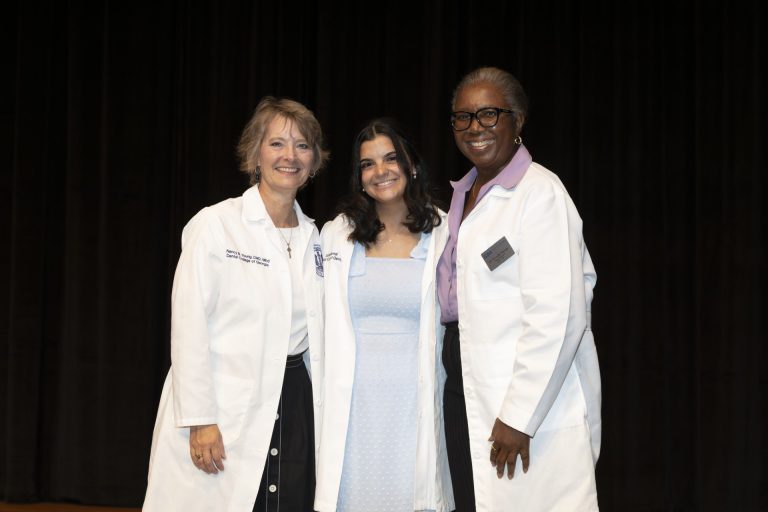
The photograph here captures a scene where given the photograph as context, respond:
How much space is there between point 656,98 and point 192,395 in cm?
276

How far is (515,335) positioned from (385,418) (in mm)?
536

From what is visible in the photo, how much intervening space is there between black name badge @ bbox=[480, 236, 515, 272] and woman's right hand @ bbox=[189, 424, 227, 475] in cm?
92

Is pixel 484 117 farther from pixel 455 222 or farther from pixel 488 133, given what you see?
pixel 455 222

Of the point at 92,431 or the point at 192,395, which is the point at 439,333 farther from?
the point at 92,431

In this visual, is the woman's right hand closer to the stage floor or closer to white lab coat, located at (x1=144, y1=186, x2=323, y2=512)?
white lab coat, located at (x1=144, y1=186, x2=323, y2=512)

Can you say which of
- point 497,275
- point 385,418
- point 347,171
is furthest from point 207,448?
point 347,171

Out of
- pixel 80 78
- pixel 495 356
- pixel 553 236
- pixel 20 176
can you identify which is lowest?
pixel 495 356

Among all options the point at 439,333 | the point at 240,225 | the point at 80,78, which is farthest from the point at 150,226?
the point at 439,333

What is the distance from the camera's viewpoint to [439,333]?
2.30 meters

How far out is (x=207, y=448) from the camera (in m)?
2.17

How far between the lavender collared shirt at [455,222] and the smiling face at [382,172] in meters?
0.25

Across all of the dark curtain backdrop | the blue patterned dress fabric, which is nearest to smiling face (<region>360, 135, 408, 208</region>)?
the blue patterned dress fabric

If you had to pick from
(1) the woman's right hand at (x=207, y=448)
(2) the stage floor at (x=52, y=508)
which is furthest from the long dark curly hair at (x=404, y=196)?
(2) the stage floor at (x=52, y=508)

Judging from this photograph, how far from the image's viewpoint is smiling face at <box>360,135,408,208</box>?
248 cm
